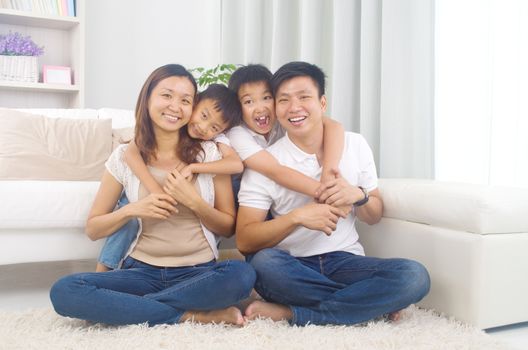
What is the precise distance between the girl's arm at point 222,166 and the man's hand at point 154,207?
0.33ft

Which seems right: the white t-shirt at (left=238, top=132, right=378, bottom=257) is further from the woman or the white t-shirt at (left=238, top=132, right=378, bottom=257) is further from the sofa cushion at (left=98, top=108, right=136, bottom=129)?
the sofa cushion at (left=98, top=108, right=136, bottom=129)

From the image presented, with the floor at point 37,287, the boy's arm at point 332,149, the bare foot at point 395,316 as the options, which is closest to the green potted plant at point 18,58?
the floor at point 37,287

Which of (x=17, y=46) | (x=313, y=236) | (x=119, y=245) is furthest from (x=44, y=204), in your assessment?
(x=17, y=46)

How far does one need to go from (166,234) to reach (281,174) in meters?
0.38

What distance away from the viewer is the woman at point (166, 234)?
4.57ft

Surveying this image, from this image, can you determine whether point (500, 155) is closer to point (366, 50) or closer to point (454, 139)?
point (454, 139)

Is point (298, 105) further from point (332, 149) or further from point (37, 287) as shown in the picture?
point (37, 287)

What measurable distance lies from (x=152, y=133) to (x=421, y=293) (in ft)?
2.97

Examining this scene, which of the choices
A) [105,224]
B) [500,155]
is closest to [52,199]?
[105,224]

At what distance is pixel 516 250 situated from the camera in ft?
4.93

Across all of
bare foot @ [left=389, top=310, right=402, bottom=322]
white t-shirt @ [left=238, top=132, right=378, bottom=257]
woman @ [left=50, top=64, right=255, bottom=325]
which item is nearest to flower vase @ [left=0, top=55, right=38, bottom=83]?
woman @ [left=50, top=64, right=255, bottom=325]

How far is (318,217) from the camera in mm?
1506

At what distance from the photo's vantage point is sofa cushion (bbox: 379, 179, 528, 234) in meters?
1.46

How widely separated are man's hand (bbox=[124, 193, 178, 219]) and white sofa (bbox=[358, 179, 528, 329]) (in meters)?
0.74
